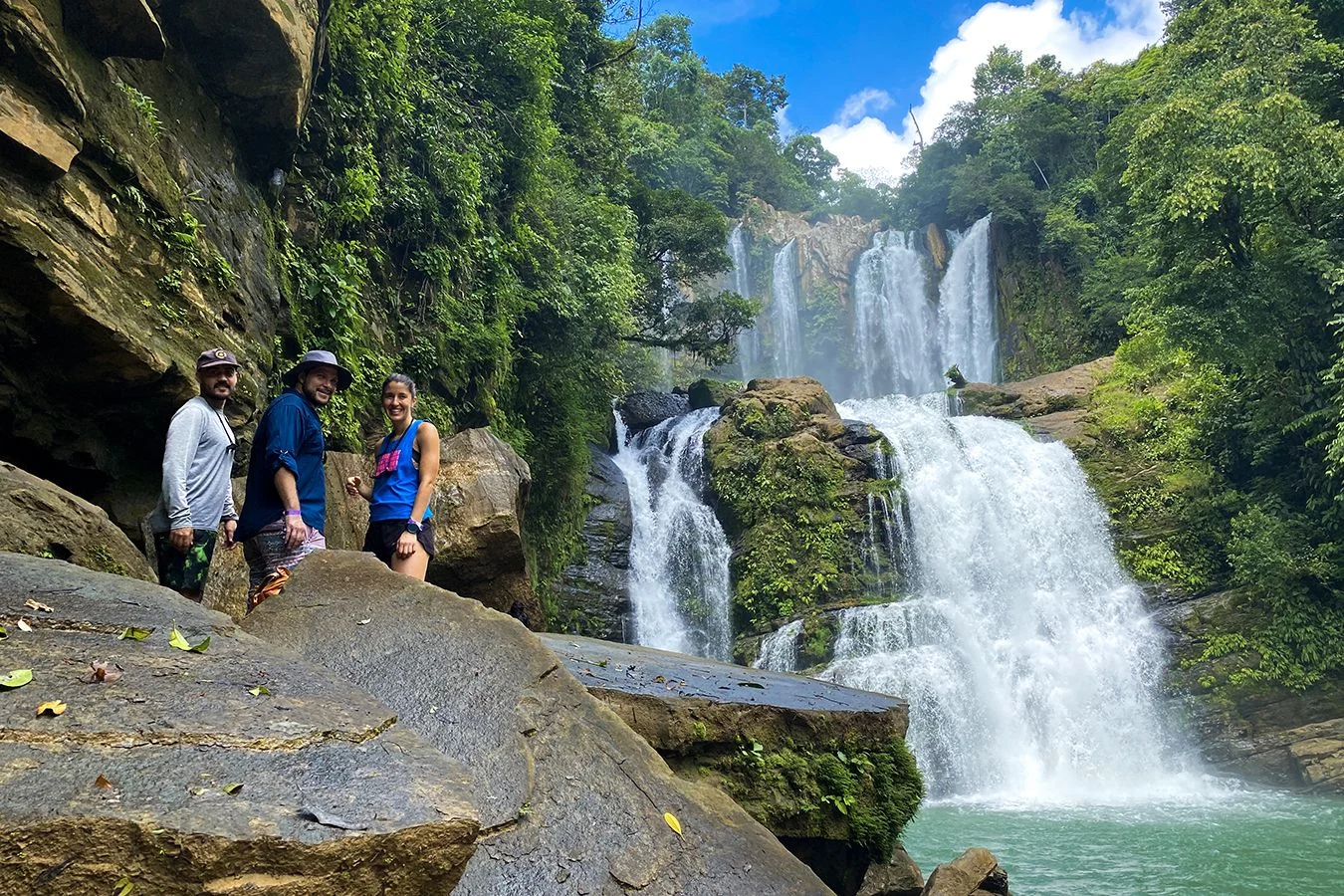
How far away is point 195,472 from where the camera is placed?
13.3ft

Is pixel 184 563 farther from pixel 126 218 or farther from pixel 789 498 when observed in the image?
pixel 789 498

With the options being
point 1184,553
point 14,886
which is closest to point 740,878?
point 14,886

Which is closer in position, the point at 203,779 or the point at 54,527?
the point at 203,779

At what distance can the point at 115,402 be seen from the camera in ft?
16.8

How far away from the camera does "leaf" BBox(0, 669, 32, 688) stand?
1892 millimetres

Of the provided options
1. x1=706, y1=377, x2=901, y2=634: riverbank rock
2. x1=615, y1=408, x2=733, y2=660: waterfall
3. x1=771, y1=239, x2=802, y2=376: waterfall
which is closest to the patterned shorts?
x1=615, y1=408, x2=733, y2=660: waterfall

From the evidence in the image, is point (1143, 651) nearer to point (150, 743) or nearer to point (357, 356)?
point (357, 356)

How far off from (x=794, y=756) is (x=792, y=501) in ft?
41.7

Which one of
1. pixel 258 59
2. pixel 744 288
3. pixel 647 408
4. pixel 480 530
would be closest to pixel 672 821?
pixel 480 530

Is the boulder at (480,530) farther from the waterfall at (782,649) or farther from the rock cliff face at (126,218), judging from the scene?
the waterfall at (782,649)

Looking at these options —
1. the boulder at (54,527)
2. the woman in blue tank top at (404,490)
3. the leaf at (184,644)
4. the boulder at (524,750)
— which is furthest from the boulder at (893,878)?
the boulder at (54,527)

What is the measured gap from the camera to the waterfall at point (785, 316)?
3481cm

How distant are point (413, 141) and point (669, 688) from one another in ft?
25.9

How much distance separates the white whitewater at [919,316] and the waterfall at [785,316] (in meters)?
2.79
